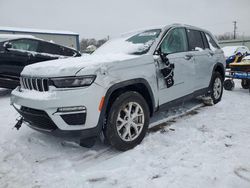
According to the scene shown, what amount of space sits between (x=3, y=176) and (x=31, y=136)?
43.4 inches

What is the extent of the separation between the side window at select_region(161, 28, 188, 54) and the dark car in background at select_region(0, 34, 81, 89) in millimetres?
4285

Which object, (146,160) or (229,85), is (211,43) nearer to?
(229,85)

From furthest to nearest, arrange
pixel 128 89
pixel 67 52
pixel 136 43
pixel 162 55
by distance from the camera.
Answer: pixel 67 52
pixel 136 43
pixel 162 55
pixel 128 89

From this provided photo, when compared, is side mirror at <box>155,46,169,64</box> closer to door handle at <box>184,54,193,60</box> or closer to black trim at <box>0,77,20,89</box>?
door handle at <box>184,54,193,60</box>

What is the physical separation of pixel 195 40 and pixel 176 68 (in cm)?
122

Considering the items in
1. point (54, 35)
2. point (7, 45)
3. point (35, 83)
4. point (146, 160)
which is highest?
point (54, 35)

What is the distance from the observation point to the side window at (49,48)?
6.67 metres

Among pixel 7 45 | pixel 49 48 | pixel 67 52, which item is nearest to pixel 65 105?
pixel 7 45

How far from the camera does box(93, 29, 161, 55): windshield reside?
337 cm

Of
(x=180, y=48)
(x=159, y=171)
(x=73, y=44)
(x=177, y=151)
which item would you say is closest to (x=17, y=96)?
(x=159, y=171)

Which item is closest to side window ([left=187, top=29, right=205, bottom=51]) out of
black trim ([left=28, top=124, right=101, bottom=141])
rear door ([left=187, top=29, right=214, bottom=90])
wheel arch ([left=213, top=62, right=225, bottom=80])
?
rear door ([left=187, top=29, right=214, bottom=90])

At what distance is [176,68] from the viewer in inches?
144

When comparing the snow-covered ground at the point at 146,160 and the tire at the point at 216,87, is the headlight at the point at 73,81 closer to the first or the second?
the snow-covered ground at the point at 146,160

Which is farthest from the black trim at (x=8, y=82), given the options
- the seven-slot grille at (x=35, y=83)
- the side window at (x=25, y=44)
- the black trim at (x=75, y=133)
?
the black trim at (x=75, y=133)
